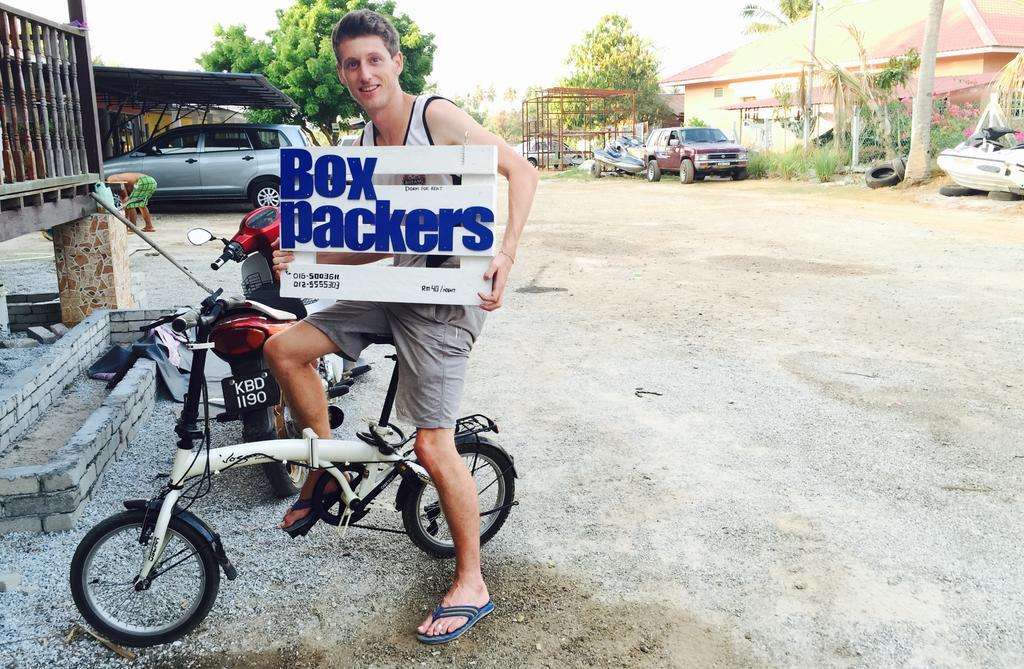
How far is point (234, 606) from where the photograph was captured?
10.4 feet

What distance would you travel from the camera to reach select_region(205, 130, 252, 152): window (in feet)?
55.5

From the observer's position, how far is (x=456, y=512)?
303 centimetres

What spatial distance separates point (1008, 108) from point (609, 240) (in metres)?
12.4

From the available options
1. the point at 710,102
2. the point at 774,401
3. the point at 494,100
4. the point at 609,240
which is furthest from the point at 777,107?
the point at 494,100

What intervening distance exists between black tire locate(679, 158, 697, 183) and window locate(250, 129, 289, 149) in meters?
13.1

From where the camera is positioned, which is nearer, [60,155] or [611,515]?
[611,515]

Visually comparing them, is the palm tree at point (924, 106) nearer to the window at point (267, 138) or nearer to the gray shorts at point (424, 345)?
the window at point (267, 138)

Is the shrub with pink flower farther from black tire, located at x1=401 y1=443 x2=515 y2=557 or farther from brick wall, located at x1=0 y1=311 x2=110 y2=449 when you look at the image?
black tire, located at x1=401 y1=443 x2=515 y2=557

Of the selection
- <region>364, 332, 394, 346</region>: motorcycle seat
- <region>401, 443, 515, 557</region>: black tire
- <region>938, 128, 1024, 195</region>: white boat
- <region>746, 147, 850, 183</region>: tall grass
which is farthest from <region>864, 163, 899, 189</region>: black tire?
<region>364, 332, 394, 346</region>: motorcycle seat

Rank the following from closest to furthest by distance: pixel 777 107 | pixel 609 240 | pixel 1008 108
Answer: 1. pixel 609 240
2. pixel 1008 108
3. pixel 777 107

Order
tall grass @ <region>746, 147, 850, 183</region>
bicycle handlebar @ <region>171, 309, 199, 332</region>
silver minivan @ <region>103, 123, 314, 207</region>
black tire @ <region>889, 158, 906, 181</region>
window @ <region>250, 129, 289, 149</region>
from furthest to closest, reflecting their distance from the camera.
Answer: tall grass @ <region>746, 147, 850, 183</region> < black tire @ <region>889, 158, 906, 181</region> < window @ <region>250, 129, 289, 149</region> < silver minivan @ <region>103, 123, 314, 207</region> < bicycle handlebar @ <region>171, 309, 199, 332</region>

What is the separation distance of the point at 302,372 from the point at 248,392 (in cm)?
63

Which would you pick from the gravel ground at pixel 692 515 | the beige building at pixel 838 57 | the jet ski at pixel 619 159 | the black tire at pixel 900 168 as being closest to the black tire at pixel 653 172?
the jet ski at pixel 619 159

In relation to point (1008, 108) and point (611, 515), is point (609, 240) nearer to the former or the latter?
point (611, 515)
